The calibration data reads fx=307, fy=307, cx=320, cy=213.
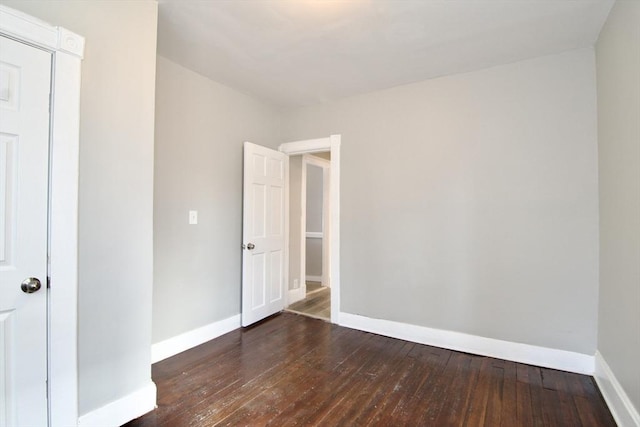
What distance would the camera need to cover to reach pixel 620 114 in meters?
1.90

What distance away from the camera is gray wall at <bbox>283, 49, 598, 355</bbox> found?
2.45 meters

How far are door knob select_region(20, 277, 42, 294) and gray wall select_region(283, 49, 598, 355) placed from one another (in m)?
2.57

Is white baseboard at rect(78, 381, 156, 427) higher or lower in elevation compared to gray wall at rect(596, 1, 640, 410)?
lower

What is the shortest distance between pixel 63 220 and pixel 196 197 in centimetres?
139

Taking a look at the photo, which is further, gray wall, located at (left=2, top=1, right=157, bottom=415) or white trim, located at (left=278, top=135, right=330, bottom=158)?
white trim, located at (left=278, top=135, right=330, bottom=158)

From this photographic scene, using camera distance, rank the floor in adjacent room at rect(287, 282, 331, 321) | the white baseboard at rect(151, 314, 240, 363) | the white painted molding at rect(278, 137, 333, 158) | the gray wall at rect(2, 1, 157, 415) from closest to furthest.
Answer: the gray wall at rect(2, 1, 157, 415) → the white baseboard at rect(151, 314, 240, 363) → the white painted molding at rect(278, 137, 333, 158) → the floor in adjacent room at rect(287, 282, 331, 321)

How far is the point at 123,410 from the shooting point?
1787 millimetres

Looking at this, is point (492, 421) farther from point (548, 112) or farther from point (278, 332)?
point (548, 112)

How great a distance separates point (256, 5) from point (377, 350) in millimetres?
2900

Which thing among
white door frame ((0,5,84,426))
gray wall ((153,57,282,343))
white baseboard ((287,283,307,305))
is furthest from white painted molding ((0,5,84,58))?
white baseboard ((287,283,307,305))

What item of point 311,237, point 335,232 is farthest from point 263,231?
point 311,237

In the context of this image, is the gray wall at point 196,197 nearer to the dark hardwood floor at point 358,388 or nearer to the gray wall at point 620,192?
the dark hardwood floor at point 358,388

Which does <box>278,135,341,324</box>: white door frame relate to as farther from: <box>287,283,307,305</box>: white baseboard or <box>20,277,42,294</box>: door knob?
<box>20,277,42,294</box>: door knob

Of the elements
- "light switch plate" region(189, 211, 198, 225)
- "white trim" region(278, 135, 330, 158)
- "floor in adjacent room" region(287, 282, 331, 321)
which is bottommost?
"floor in adjacent room" region(287, 282, 331, 321)
